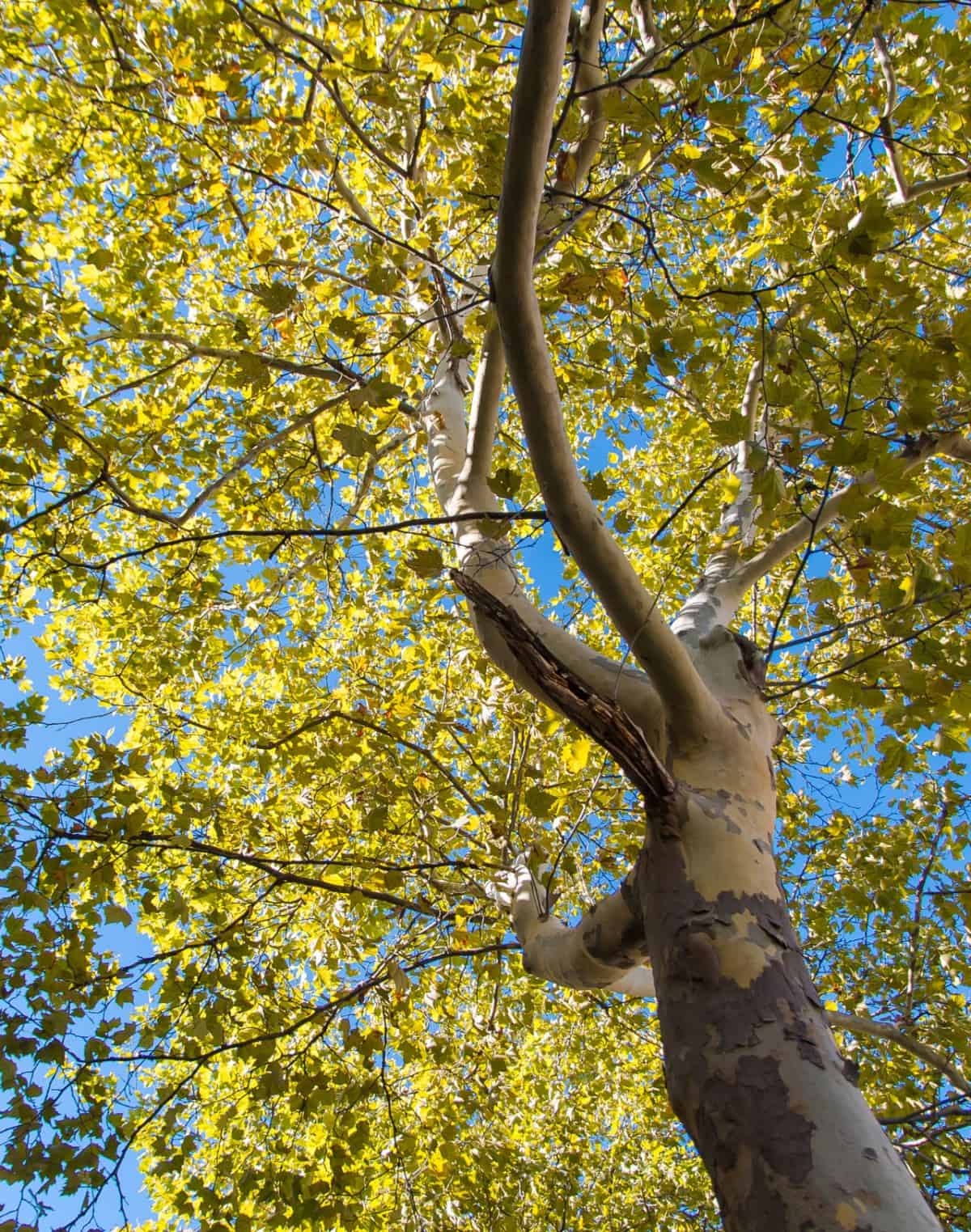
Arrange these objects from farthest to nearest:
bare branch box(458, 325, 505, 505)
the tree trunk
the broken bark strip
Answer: bare branch box(458, 325, 505, 505)
the broken bark strip
the tree trunk

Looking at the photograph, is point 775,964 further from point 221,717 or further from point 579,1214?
point 579,1214

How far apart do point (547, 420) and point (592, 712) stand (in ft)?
2.82

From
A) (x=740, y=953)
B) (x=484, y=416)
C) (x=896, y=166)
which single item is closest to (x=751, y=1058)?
(x=740, y=953)

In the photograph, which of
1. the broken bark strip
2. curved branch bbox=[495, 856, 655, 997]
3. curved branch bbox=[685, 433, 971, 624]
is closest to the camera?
the broken bark strip

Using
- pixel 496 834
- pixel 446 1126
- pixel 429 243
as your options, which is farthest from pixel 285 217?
pixel 446 1126

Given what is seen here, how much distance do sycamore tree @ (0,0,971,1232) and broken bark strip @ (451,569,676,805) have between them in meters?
0.01

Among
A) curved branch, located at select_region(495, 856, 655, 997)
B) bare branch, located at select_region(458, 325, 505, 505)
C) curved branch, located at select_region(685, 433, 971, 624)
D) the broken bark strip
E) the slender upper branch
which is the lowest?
curved branch, located at select_region(495, 856, 655, 997)

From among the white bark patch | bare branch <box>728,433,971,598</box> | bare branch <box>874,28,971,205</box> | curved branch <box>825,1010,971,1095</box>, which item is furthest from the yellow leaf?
bare branch <box>874,28,971,205</box>

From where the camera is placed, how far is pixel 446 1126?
3885 mm

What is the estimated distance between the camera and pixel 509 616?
7.26 ft

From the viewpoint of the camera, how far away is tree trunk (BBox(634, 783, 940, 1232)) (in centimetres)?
133

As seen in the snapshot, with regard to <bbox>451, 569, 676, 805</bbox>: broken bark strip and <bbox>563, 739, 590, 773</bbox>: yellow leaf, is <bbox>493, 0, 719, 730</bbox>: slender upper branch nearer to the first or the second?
<bbox>451, 569, 676, 805</bbox>: broken bark strip

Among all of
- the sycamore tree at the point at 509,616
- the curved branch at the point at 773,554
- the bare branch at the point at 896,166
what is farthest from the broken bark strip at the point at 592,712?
the bare branch at the point at 896,166

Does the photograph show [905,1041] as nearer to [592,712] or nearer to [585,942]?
[585,942]
